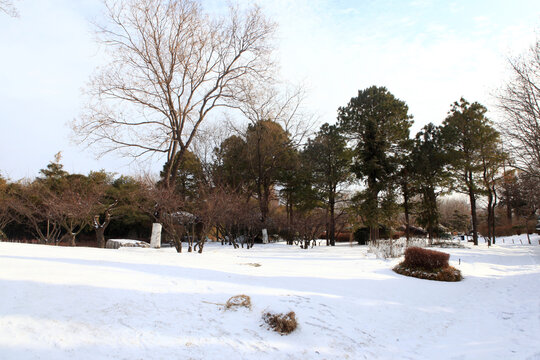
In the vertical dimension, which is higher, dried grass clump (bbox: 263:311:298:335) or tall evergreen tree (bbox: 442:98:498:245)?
tall evergreen tree (bbox: 442:98:498:245)

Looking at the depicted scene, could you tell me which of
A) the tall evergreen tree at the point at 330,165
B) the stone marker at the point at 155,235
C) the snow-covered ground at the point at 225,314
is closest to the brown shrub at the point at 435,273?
the snow-covered ground at the point at 225,314

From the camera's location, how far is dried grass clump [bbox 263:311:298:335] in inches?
180

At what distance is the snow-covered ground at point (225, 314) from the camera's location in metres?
3.55

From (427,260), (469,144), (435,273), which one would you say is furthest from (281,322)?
(469,144)

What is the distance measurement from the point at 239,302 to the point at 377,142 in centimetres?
1978

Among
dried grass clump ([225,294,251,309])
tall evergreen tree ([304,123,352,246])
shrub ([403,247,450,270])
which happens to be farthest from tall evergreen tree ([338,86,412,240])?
dried grass clump ([225,294,251,309])

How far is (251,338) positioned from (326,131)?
22014mm

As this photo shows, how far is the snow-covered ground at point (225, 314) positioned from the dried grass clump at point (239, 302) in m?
0.12

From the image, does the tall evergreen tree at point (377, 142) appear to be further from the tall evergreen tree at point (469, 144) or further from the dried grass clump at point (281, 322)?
the dried grass clump at point (281, 322)

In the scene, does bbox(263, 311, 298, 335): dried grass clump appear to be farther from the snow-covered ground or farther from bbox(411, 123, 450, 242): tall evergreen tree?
bbox(411, 123, 450, 242): tall evergreen tree

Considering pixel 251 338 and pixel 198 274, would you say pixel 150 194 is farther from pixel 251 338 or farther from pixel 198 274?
pixel 251 338

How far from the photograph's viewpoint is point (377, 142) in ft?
73.8

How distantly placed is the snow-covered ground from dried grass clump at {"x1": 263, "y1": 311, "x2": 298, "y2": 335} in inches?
4.2

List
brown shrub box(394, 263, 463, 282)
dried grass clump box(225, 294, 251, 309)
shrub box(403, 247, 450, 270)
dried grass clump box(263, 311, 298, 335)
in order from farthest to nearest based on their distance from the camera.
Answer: shrub box(403, 247, 450, 270) < brown shrub box(394, 263, 463, 282) < dried grass clump box(225, 294, 251, 309) < dried grass clump box(263, 311, 298, 335)
